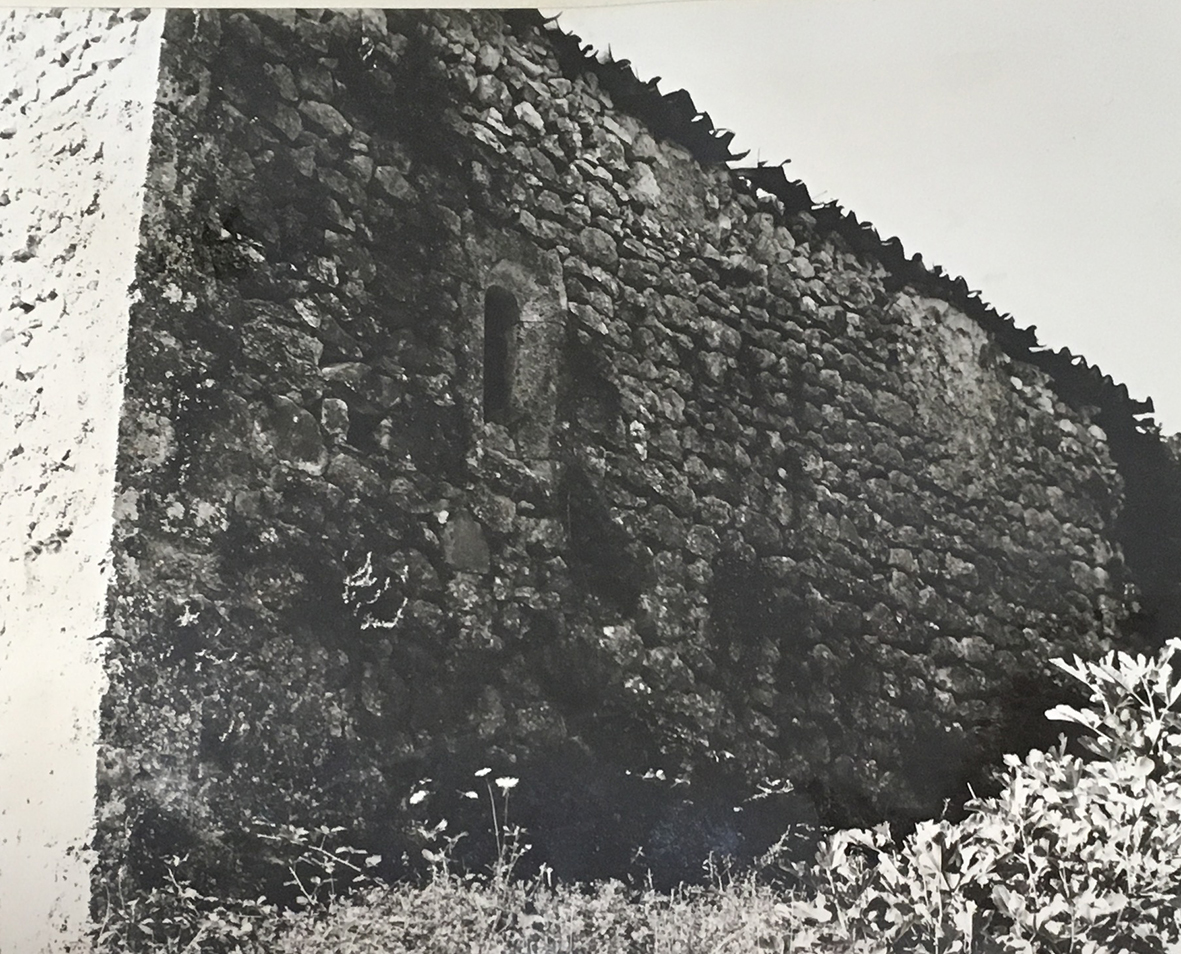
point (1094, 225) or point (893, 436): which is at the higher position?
point (1094, 225)

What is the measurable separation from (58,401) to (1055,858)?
1.90 metres

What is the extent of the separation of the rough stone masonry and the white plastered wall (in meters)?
0.06

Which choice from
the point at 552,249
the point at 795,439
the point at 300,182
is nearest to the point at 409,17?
the point at 300,182

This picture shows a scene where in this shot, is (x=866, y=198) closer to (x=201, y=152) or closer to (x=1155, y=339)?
(x=1155, y=339)

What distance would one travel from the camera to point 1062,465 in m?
1.87

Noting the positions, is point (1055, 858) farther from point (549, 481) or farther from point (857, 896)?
point (549, 481)

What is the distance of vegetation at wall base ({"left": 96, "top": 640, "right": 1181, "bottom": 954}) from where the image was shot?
167 cm

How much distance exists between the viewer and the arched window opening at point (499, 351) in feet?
6.17

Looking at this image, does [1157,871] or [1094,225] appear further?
[1094,225]

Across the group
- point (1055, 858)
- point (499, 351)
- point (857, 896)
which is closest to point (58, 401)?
point (499, 351)

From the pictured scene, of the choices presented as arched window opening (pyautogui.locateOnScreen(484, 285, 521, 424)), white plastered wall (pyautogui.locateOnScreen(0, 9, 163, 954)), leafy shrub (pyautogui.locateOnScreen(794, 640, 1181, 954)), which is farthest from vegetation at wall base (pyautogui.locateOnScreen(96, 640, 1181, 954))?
arched window opening (pyautogui.locateOnScreen(484, 285, 521, 424))

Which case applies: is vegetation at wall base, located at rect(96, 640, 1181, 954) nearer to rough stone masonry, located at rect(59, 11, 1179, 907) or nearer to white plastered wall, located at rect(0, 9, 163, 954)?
rough stone masonry, located at rect(59, 11, 1179, 907)

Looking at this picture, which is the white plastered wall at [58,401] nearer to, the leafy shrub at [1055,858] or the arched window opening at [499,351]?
the arched window opening at [499,351]

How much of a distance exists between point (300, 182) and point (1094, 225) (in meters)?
1.48
